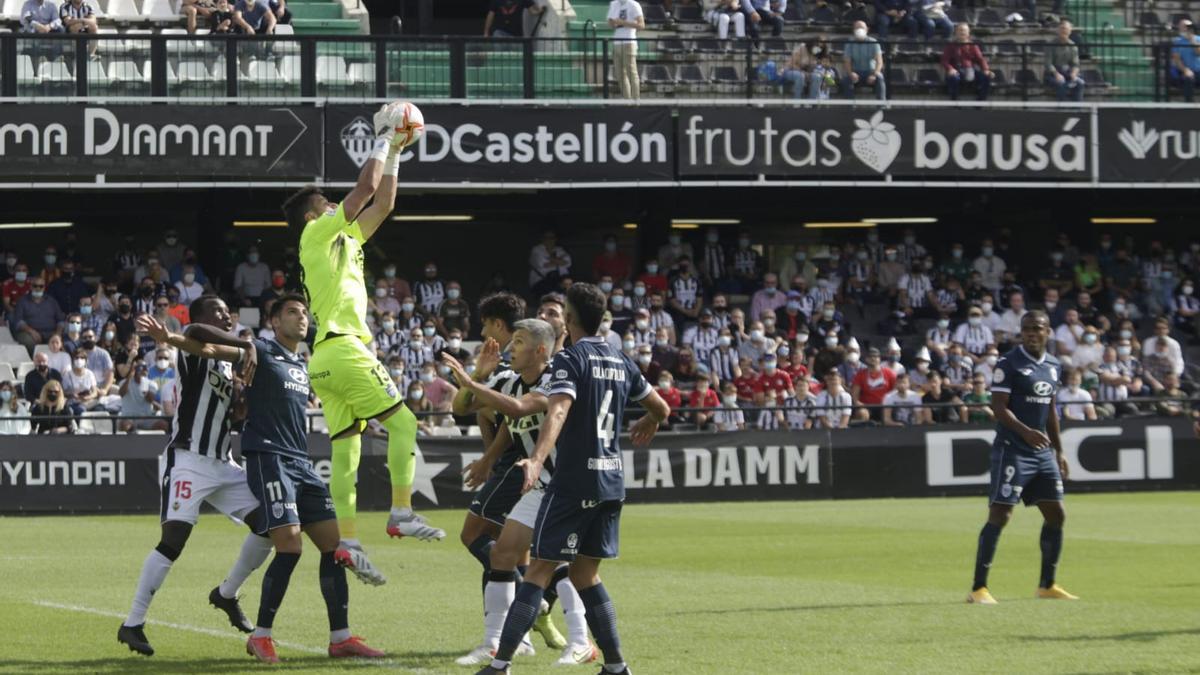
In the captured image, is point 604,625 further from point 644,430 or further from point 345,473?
point 345,473

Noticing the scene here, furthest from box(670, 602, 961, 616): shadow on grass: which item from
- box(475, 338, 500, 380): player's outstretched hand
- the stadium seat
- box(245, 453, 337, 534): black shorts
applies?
the stadium seat

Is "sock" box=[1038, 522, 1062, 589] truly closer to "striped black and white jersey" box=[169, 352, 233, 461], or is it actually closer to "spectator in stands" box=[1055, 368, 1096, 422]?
"striped black and white jersey" box=[169, 352, 233, 461]

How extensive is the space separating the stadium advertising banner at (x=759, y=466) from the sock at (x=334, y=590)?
44.6 feet

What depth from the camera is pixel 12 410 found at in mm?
24062

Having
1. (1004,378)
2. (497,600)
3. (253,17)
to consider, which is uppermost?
(253,17)

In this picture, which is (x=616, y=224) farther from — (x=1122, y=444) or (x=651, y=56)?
(x=1122, y=444)

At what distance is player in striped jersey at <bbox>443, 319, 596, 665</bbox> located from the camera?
368 inches

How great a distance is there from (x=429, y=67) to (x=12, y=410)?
8.12 m

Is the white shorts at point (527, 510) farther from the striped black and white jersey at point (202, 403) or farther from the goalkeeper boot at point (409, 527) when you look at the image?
the striped black and white jersey at point (202, 403)

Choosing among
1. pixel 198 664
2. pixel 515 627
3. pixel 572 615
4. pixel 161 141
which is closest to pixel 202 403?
pixel 198 664

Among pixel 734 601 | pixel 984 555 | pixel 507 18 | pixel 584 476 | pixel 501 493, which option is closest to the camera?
pixel 584 476

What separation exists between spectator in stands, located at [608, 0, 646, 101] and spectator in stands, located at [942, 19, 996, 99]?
208 inches

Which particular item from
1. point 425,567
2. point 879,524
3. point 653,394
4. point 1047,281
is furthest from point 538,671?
point 1047,281

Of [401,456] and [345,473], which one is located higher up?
[401,456]
